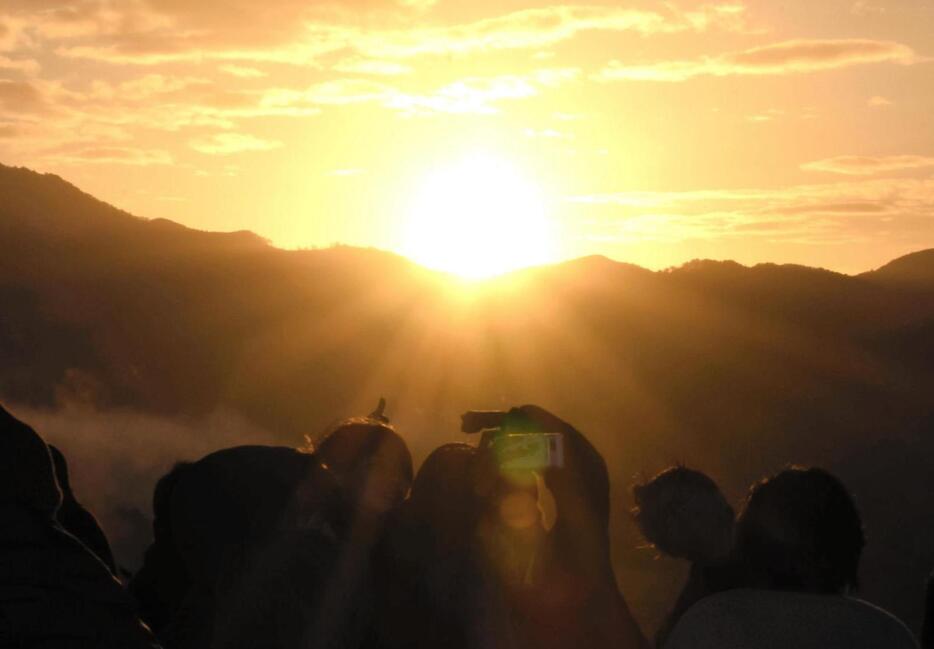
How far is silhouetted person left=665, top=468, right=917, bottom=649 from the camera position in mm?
2553

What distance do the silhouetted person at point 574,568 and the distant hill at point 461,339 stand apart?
2779 cm

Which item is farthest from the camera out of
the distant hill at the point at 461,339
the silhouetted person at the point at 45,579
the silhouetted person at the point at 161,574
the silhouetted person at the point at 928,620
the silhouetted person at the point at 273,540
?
the distant hill at the point at 461,339

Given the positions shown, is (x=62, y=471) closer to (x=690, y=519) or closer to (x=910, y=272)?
(x=690, y=519)

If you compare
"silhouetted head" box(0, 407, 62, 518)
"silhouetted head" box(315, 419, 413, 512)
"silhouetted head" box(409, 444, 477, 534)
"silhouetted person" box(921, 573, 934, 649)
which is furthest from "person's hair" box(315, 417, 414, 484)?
"silhouetted person" box(921, 573, 934, 649)

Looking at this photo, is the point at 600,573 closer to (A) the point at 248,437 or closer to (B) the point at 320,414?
(A) the point at 248,437

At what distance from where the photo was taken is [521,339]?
3950cm

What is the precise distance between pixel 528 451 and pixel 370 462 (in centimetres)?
63

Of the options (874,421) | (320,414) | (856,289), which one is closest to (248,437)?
(320,414)

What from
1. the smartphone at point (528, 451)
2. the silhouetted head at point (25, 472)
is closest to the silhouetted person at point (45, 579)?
the silhouetted head at point (25, 472)

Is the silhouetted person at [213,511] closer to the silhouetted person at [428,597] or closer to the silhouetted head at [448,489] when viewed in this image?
the silhouetted person at [428,597]

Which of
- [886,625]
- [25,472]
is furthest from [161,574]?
[25,472]

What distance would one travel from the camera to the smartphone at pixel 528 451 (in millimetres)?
2947

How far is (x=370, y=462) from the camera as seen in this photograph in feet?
8.07

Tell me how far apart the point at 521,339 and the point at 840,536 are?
36.6 m
